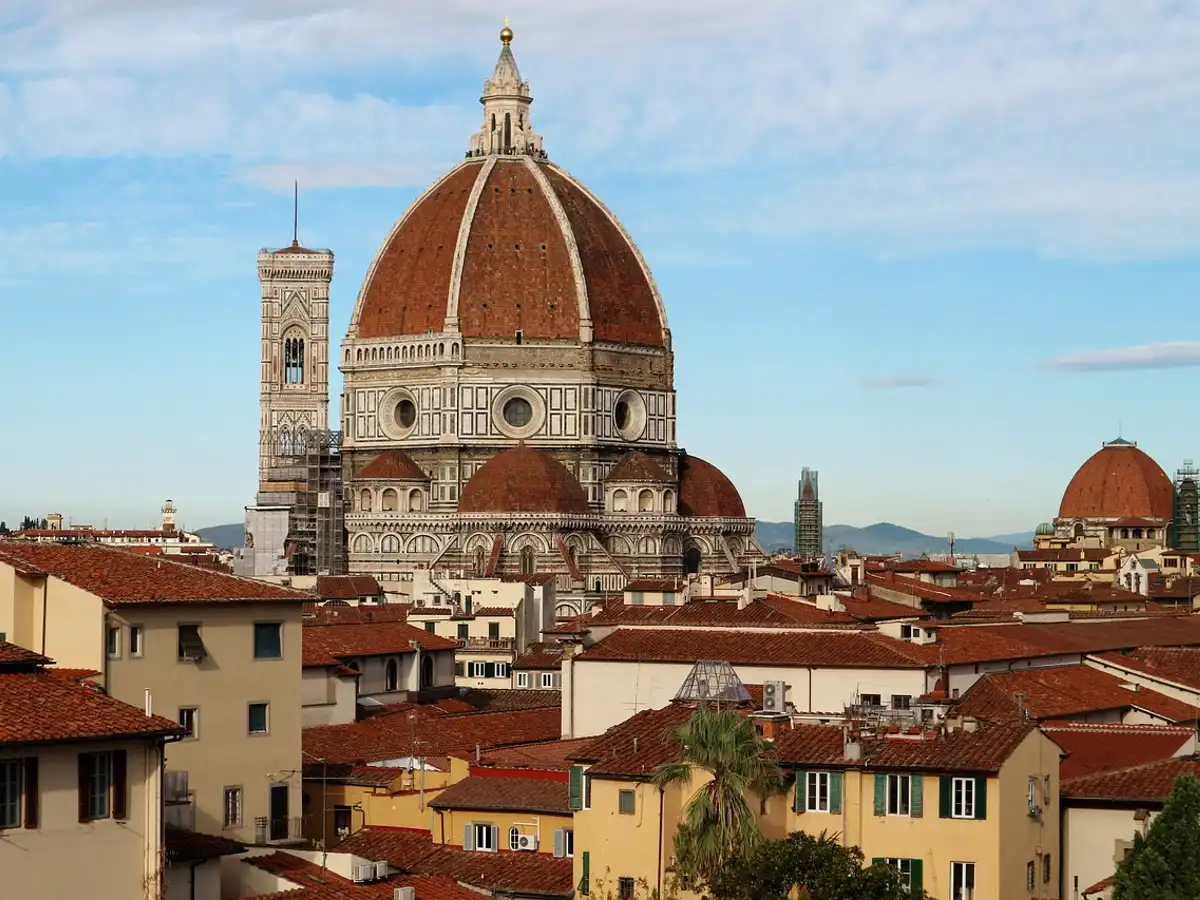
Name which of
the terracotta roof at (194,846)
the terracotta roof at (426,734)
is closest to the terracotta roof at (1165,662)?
the terracotta roof at (426,734)

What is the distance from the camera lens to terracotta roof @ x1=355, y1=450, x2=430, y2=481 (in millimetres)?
115438

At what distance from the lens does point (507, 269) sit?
11869 cm

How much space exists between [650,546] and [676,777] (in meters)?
87.3

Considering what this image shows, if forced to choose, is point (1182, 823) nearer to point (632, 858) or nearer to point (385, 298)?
point (632, 858)

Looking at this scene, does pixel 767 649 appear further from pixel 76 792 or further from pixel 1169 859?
pixel 76 792

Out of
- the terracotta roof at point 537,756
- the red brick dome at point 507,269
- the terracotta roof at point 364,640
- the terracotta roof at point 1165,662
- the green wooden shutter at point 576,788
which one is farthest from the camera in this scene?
the red brick dome at point 507,269

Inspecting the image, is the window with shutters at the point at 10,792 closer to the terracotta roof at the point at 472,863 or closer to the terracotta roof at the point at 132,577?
the terracotta roof at the point at 132,577

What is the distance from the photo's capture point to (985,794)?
27.7 m

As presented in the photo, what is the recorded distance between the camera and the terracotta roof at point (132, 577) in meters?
29.5

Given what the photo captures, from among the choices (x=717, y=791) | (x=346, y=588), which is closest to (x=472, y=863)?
(x=717, y=791)

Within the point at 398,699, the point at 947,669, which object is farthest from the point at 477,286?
the point at 947,669

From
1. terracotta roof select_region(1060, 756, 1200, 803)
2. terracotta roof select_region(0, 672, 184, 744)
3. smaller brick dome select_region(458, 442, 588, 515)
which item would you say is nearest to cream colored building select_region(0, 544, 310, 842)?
terracotta roof select_region(0, 672, 184, 744)

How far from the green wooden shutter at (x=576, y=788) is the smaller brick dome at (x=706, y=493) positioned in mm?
87942

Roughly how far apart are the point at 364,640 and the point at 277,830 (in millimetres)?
18939
